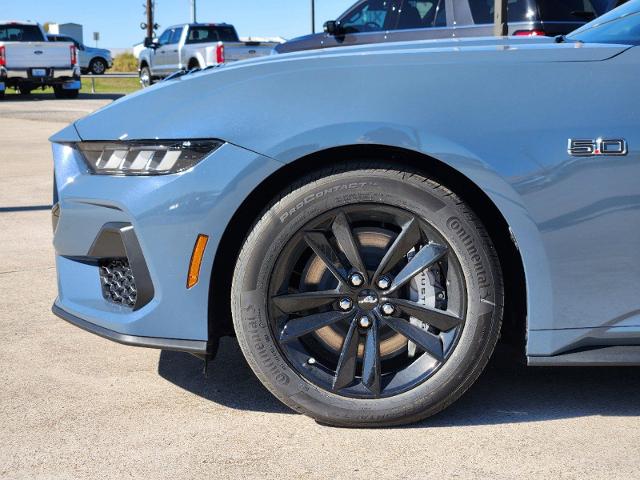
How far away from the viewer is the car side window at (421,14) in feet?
38.8

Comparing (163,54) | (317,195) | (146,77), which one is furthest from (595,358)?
(146,77)

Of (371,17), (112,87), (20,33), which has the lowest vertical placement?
(112,87)

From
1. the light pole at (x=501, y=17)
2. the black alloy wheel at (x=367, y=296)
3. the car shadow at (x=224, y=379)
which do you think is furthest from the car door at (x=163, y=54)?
the black alloy wheel at (x=367, y=296)

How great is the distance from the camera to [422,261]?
3100mm

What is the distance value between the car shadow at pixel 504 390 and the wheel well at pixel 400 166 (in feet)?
1.01

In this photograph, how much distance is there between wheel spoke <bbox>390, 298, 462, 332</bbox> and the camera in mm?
3107

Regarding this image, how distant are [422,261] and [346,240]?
25 cm

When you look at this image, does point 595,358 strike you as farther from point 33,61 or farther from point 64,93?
point 64,93

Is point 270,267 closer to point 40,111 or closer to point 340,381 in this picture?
point 340,381

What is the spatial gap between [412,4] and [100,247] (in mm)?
9730

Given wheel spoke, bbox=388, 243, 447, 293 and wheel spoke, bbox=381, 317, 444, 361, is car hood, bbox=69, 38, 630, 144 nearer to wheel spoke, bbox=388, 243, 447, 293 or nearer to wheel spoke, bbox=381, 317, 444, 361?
wheel spoke, bbox=388, 243, 447, 293

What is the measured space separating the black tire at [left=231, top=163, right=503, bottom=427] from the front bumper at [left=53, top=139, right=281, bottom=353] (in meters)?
0.13

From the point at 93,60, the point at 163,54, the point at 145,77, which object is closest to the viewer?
the point at 163,54

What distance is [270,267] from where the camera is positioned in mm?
3096
